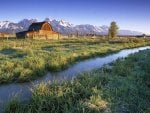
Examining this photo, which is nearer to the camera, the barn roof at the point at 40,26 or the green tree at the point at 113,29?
the barn roof at the point at 40,26

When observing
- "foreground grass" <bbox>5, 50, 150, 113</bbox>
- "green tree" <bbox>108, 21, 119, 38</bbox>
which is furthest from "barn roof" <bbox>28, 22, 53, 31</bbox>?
"foreground grass" <bbox>5, 50, 150, 113</bbox>

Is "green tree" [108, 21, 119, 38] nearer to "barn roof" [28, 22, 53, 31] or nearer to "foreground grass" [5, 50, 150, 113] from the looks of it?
"barn roof" [28, 22, 53, 31]

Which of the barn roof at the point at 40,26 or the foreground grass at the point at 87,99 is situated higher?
the barn roof at the point at 40,26

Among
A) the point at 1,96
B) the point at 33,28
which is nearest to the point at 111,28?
the point at 33,28

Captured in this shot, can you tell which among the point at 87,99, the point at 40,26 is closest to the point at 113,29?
the point at 40,26

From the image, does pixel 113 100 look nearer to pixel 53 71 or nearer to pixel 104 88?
pixel 104 88

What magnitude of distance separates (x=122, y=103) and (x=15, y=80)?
796 cm

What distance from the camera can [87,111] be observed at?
368 inches

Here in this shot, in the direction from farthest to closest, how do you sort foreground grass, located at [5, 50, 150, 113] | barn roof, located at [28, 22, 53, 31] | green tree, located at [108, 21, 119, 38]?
1. green tree, located at [108, 21, 119, 38]
2. barn roof, located at [28, 22, 53, 31]
3. foreground grass, located at [5, 50, 150, 113]

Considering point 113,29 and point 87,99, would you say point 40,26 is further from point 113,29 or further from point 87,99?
point 87,99

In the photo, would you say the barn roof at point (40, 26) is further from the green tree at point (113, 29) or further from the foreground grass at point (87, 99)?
the foreground grass at point (87, 99)

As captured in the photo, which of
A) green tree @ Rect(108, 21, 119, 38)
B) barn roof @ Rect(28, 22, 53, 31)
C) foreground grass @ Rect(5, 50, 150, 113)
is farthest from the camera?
green tree @ Rect(108, 21, 119, 38)

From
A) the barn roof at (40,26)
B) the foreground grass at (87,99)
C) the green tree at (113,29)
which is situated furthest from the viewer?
the green tree at (113,29)

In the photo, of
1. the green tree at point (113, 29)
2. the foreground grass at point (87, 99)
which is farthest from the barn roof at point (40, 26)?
the foreground grass at point (87, 99)
